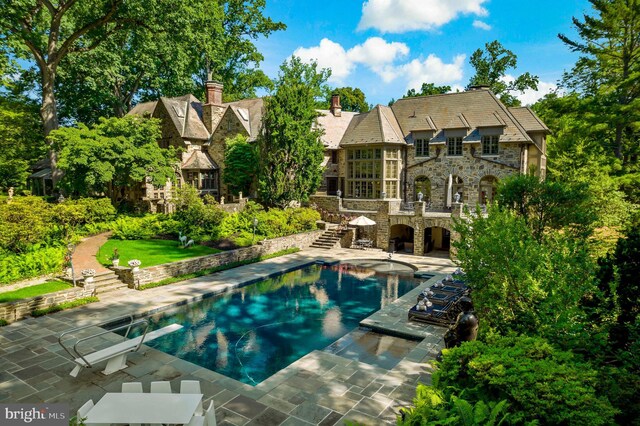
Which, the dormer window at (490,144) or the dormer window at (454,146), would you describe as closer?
the dormer window at (490,144)

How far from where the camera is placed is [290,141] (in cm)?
2786

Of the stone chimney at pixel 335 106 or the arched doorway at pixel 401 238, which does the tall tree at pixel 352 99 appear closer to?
the stone chimney at pixel 335 106

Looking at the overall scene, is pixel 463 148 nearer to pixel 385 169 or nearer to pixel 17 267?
pixel 385 169

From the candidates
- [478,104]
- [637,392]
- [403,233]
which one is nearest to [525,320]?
[637,392]

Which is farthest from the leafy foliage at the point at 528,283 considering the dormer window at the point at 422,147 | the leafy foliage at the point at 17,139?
the leafy foliage at the point at 17,139

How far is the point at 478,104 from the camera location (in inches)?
1147

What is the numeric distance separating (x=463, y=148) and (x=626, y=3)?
12.3 metres

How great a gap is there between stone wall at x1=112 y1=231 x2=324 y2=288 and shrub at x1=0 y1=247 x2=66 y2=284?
8.59ft

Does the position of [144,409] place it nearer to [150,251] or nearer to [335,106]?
[150,251]

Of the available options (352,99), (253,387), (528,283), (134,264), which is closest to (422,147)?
(134,264)

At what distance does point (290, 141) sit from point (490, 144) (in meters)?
14.7

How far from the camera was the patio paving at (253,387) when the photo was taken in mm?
7613

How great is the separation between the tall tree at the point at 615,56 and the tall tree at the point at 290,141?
18.1m

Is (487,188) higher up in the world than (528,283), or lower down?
higher up
